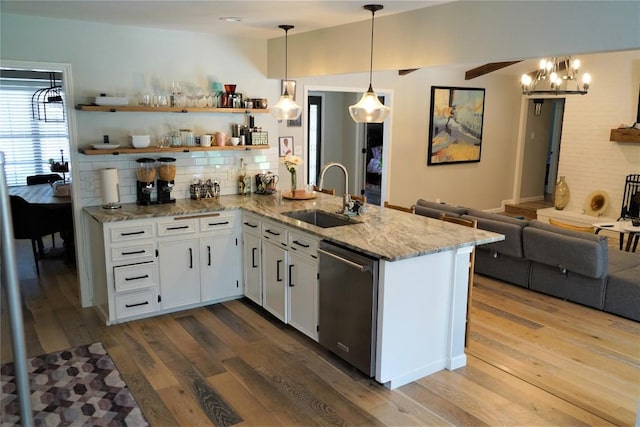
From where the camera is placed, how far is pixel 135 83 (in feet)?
15.4

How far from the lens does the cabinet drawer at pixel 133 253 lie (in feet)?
13.6

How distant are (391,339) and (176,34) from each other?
3.50m

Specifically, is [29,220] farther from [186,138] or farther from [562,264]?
[562,264]

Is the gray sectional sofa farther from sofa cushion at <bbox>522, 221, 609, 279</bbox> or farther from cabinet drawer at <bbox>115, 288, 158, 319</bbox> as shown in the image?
cabinet drawer at <bbox>115, 288, 158, 319</bbox>

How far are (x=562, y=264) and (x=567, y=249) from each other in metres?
0.17

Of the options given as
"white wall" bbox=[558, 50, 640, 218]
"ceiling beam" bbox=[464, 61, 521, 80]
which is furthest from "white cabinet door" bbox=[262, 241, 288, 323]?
"white wall" bbox=[558, 50, 640, 218]

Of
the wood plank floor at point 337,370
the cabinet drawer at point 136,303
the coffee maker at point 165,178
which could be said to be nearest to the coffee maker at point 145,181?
the coffee maker at point 165,178

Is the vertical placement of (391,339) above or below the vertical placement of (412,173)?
below

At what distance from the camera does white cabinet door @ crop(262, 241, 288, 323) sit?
4.13 m

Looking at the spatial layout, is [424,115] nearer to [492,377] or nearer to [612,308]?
[612,308]

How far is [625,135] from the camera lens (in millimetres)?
7469

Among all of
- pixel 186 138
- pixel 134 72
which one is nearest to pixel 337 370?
pixel 186 138

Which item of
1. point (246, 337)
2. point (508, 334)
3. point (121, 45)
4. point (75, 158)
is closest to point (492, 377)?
point (508, 334)

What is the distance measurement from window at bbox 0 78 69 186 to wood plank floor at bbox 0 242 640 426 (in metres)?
4.75
